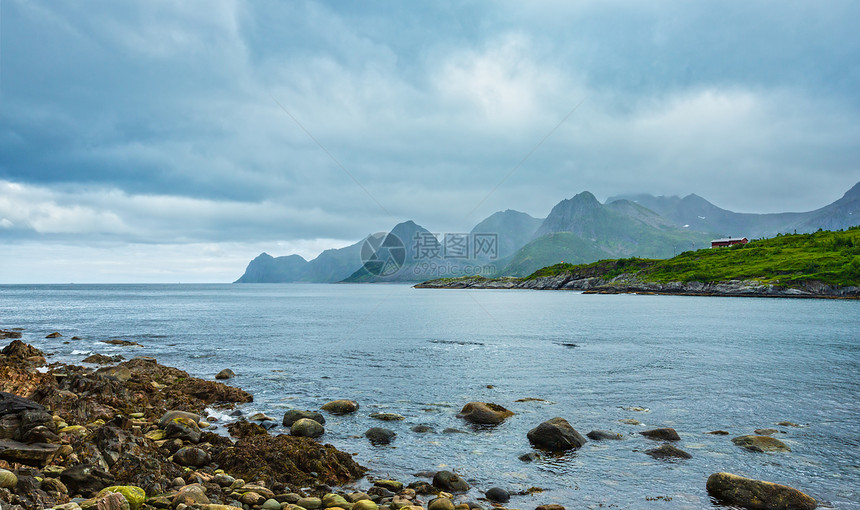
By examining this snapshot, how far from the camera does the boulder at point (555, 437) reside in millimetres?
20078

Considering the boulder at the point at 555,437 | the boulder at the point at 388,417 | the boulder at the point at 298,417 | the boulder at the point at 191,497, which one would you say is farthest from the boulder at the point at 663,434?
the boulder at the point at 191,497

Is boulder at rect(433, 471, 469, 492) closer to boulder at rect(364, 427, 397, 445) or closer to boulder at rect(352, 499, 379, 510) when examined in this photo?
boulder at rect(352, 499, 379, 510)

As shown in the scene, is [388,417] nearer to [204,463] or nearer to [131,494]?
[204,463]

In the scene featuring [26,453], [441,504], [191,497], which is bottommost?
[441,504]

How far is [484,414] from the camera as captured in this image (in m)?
24.4

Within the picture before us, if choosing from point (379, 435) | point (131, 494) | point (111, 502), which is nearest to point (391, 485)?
point (379, 435)

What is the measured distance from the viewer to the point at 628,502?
49.5 ft

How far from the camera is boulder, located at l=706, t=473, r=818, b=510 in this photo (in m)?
14.6

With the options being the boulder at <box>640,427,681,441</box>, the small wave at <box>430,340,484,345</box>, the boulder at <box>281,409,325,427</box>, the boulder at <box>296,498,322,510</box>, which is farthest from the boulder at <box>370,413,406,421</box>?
the small wave at <box>430,340,484,345</box>

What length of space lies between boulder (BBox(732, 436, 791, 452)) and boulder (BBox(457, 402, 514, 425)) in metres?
10.9

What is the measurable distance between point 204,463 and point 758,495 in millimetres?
19335

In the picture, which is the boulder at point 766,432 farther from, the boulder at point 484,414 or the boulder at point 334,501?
the boulder at point 334,501

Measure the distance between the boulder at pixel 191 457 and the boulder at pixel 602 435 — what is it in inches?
663

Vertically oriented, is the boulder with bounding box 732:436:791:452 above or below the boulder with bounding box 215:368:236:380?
above
